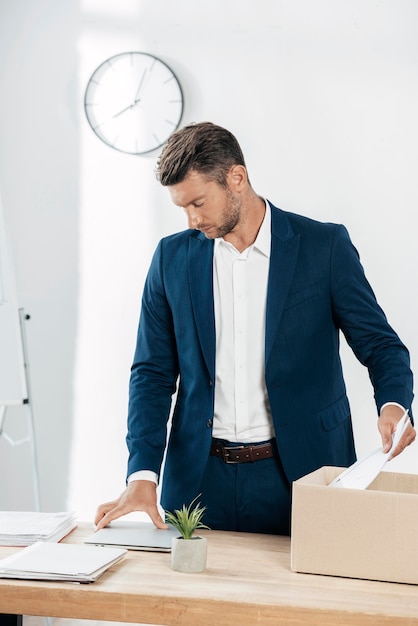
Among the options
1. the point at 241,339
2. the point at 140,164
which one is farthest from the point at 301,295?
the point at 140,164

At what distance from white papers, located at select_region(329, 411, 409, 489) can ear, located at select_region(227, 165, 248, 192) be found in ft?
2.45

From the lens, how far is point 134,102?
350 centimetres

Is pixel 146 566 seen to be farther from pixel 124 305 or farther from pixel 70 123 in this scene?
pixel 70 123

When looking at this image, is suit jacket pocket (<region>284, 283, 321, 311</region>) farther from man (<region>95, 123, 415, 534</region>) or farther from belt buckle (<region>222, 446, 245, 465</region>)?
belt buckle (<region>222, 446, 245, 465</region>)

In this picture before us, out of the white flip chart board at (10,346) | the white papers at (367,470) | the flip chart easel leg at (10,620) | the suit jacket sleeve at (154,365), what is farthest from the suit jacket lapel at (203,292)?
the white flip chart board at (10,346)

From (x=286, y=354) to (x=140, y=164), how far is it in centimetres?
171

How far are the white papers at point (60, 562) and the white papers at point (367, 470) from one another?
47 cm

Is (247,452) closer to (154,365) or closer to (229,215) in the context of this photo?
(154,365)

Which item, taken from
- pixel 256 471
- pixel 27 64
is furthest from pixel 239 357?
pixel 27 64

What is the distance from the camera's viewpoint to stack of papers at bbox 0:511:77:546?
1788mm

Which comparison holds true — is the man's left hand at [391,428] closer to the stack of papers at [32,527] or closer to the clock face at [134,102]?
the stack of papers at [32,527]

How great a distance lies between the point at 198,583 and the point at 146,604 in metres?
0.12

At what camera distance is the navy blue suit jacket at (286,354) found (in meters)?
2.04

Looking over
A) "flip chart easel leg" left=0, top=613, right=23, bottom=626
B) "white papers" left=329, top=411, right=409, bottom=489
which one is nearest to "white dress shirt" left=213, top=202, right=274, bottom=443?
"white papers" left=329, top=411, right=409, bottom=489
